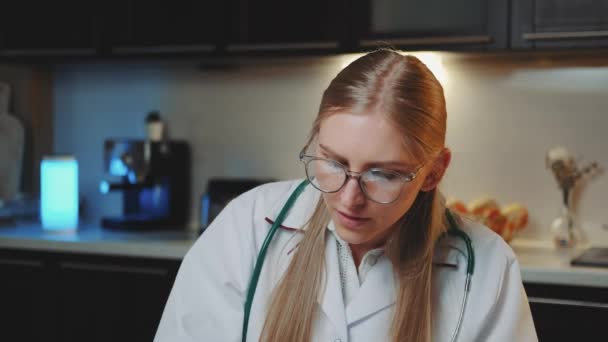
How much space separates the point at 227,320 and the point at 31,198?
216cm

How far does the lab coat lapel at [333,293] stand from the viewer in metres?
1.33

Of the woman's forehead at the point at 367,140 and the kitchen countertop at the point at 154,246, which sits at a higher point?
the woman's forehead at the point at 367,140

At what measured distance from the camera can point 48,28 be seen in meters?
2.88

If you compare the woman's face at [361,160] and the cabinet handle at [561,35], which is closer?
the woman's face at [361,160]

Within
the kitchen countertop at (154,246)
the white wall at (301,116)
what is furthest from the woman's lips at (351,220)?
the white wall at (301,116)

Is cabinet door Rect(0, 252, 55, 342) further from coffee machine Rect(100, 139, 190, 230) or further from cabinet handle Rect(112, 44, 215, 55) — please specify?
cabinet handle Rect(112, 44, 215, 55)

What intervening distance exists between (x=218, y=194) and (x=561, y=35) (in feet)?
4.15

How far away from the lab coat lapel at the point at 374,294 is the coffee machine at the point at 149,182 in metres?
1.61

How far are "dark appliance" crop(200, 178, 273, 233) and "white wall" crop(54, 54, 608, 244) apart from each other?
0.15m

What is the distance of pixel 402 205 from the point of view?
3.97 feet

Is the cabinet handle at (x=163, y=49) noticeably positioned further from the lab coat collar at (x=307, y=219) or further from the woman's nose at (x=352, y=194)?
the woman's nose at (x=352, y=194)

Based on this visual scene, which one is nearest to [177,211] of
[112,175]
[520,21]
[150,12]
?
[112,175]

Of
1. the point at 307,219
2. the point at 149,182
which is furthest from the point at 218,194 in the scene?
the point at 307,219

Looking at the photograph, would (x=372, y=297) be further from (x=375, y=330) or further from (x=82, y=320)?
(x=82, y=320)
